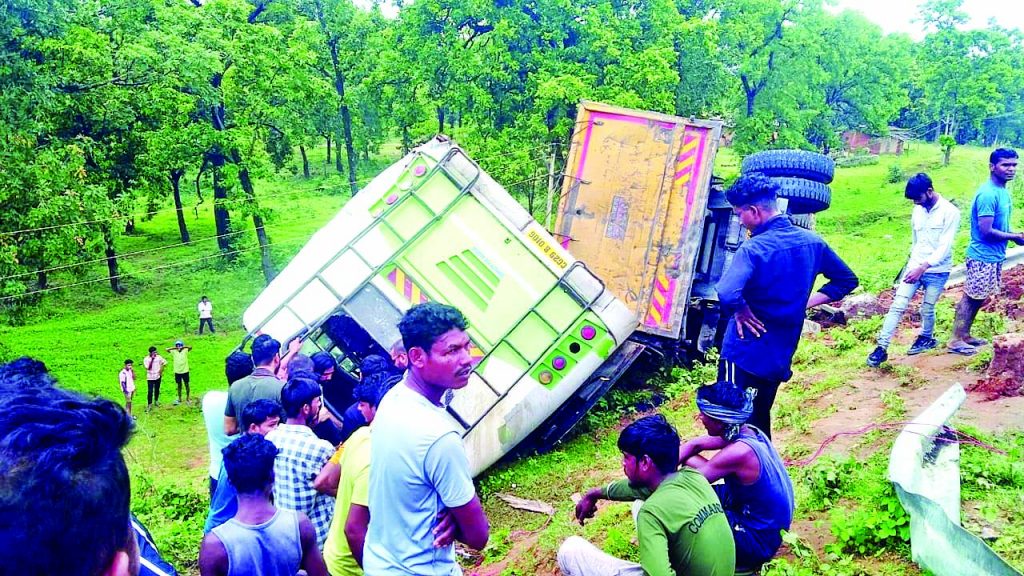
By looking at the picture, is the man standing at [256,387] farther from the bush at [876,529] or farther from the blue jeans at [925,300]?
the blue jeans at [925,300]

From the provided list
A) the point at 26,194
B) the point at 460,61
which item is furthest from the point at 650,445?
the point at 460,61

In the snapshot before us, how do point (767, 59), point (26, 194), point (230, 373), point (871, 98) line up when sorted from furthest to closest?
1. point (871, 98)
2. point (767, 59)
3. point (26, 194)
4. point (230, 373)

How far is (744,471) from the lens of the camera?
131 inches

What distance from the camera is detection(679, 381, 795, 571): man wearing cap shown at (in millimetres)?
3320

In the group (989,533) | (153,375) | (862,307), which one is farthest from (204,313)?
(989,533)

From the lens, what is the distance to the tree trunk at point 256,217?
18.4 metres

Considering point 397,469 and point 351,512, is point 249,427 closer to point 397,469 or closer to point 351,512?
point 351,512

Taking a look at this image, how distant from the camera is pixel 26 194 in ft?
34.4

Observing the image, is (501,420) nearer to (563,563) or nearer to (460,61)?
(563,563)

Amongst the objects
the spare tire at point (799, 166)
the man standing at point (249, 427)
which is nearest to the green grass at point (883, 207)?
the spare tire at point (799, 166)

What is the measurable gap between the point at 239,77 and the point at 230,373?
50.3ft

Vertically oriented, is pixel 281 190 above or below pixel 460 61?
below

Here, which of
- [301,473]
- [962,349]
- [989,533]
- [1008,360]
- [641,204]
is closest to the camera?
[301,473]

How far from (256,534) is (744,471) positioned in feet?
6.62
